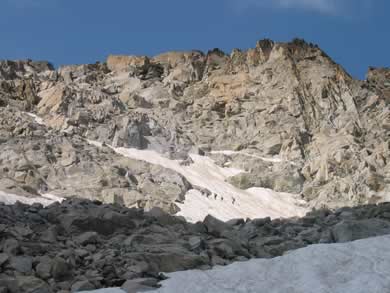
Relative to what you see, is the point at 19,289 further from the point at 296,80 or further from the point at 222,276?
the point at 296,80

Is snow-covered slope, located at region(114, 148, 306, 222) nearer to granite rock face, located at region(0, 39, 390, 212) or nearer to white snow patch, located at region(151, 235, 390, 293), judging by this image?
granite rock face, located at region(0, 39, 390, 212)

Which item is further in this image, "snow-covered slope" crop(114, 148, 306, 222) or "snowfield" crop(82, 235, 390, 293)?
"snow-covered slope" crop(114, 148, 306, 222)

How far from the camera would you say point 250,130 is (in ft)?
159

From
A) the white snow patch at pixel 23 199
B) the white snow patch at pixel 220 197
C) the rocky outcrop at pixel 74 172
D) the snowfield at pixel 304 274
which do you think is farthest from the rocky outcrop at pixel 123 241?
the white snow patch at pixel 220 197

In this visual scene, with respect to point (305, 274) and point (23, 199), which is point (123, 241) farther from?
point (23, 199)

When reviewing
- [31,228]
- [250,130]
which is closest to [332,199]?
[250,130]

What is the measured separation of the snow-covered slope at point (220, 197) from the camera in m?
31.5

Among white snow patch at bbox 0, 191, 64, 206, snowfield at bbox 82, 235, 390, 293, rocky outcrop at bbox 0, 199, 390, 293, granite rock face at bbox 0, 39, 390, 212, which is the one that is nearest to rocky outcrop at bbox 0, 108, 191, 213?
granite rock face at bbox 0, 39, 390, 212

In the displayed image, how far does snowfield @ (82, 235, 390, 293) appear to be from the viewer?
33.1 ft

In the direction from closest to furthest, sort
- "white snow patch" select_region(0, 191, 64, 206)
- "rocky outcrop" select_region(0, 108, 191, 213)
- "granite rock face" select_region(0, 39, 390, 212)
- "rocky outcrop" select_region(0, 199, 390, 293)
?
1. "rocky outcrop" select_region(0, 199, 390, 293)
2. "white snow patch" select_region(0, 191, 64, 206)
3. "rocky outcrop" select_region(0, 108, 191, 213)
4. "granite rock face" select_region(0, 39, 390, 212)

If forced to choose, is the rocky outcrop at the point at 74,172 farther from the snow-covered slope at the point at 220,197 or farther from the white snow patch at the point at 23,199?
the snow-covered slope at the point at 220,197

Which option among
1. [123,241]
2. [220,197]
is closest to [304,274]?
[123,241]

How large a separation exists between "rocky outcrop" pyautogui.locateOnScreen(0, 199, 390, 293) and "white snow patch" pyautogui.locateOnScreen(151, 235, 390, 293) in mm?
663

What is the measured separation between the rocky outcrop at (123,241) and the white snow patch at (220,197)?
13.0 m
